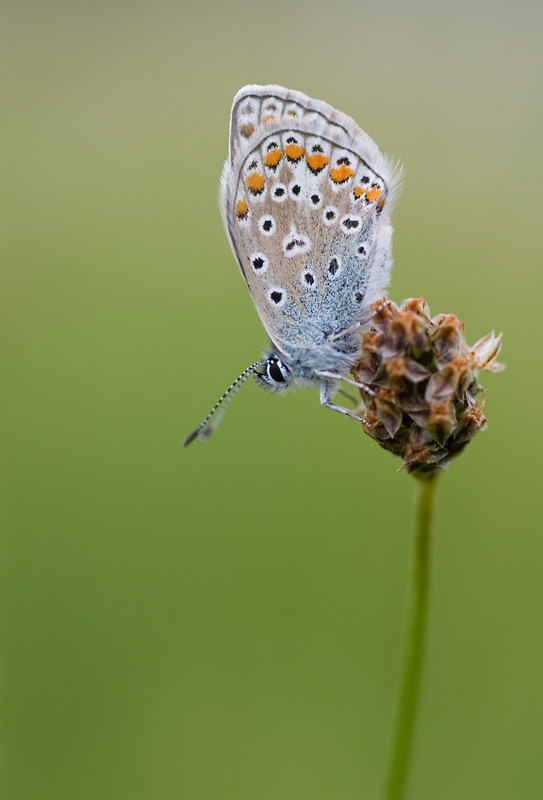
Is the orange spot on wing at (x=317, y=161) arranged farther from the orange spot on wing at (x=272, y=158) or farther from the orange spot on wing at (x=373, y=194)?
the orange spot on wing at (x=373, y=194)

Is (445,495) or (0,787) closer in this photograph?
(0,787)

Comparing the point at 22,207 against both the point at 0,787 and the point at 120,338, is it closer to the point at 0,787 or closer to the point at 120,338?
the point at 120,338

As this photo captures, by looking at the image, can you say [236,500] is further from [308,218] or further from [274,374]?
[308,218]

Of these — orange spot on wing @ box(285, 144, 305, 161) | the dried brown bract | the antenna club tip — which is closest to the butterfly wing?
orange spot on wing @ box(285, 144, 305, 161)

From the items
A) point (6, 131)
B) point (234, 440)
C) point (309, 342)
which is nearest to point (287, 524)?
point (234, 440)

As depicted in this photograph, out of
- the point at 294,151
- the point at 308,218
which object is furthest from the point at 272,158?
the point at 308,218

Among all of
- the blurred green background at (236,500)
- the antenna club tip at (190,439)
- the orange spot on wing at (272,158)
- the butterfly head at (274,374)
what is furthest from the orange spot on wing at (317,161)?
the blurred green background at (236,500)
